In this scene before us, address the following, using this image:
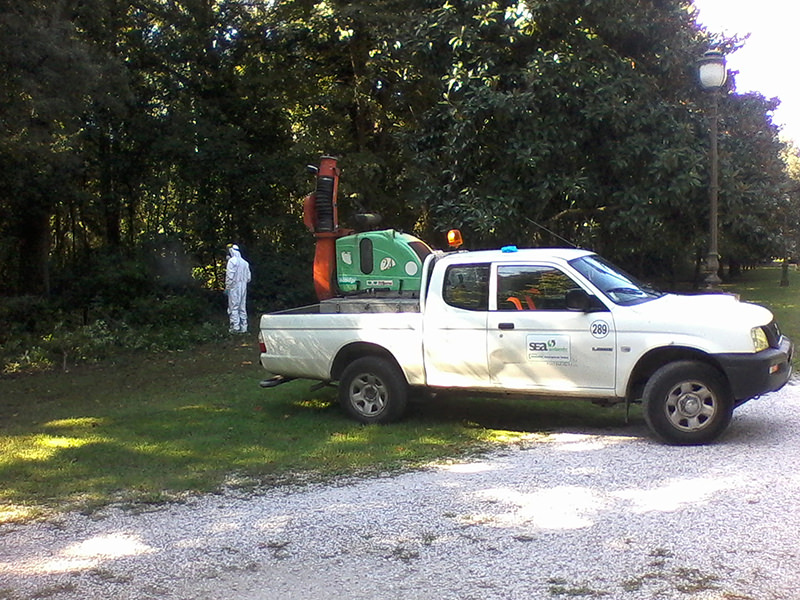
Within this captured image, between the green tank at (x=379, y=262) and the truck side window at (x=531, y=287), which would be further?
the green tank at (x=379, y=262)

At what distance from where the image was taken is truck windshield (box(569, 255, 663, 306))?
324 inches

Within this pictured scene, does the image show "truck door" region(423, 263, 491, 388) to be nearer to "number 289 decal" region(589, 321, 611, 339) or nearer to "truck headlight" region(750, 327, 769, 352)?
"number 289 decal" region(589, 321, 611, 339)

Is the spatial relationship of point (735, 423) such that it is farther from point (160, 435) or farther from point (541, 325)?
point (160, 435)

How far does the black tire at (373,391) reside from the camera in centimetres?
894

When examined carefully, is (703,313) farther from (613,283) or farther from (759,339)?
(613,283)

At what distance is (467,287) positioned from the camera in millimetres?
8781

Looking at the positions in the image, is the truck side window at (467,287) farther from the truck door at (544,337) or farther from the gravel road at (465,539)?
the gravel road at (465,539)

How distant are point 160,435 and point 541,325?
13.6 ft

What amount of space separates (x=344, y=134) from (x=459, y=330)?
14.7 metres

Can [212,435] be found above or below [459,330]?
below

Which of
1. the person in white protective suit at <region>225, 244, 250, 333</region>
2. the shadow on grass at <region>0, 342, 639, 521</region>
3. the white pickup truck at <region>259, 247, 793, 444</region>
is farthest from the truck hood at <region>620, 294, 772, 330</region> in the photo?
the person in white protective suit at <region>225, 244, 250, 333</region>

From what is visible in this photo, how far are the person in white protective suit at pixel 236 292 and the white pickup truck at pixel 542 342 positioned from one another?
8.89 metres

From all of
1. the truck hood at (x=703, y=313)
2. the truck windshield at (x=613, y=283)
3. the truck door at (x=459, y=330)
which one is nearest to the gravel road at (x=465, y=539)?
the truck hood at (x=703, y=313)

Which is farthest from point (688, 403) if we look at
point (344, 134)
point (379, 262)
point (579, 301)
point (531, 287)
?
point (344, 134)
